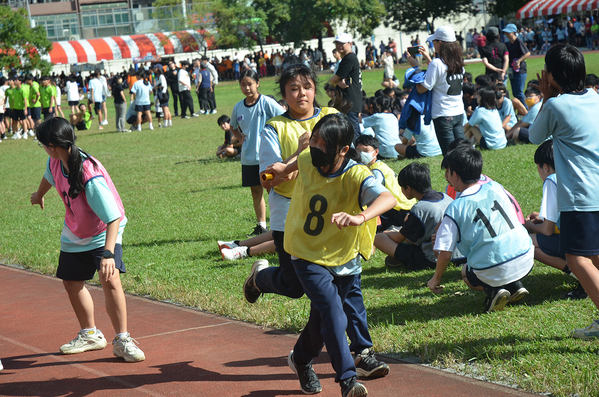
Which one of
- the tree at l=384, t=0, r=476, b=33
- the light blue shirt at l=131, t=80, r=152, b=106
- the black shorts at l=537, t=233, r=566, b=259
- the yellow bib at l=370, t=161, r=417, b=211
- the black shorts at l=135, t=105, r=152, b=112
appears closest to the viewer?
the black shorts at l=537, t=233, r=566, b=259

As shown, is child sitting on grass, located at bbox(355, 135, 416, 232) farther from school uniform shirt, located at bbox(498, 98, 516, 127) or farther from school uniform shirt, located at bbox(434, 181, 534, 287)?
school uniform shirt, located at bbox(498, 98, 516, 127)

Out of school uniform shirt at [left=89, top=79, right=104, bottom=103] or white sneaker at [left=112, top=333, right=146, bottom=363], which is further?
school uniform shirt at [left=89, top=79, right=104, bottom=103]

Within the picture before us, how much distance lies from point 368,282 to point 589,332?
2.22 metres

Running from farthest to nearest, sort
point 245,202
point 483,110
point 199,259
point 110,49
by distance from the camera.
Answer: point 110,49
point 483,110
point 245,202
point 199,259

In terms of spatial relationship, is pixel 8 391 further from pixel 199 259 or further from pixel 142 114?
pixel 142 114

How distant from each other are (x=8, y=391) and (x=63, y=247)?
101 cm

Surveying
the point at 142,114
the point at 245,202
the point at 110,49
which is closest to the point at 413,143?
the point at 245,202

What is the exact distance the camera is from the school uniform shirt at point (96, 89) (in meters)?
25.7

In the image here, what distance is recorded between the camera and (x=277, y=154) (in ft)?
14.6

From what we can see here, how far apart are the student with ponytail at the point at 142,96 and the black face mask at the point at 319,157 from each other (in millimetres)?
19100

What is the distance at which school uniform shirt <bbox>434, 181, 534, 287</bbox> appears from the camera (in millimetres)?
4801

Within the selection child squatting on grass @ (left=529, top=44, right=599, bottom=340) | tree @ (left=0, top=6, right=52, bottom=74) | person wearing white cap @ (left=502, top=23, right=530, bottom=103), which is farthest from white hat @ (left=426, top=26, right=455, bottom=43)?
tree @ (left=0, top=6, right=52, bottom=74)

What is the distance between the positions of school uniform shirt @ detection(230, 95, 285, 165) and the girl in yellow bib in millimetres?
4160

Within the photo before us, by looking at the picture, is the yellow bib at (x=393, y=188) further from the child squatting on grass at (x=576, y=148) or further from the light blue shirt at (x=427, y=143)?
the light blue shirt at (x=427, y=143)
